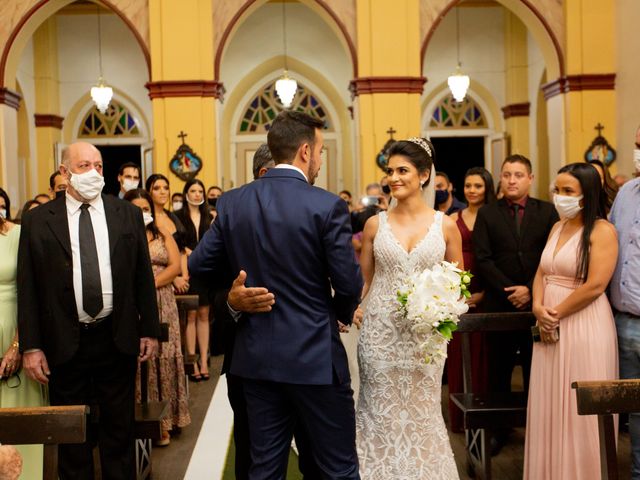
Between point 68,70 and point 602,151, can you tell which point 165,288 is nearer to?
point 602,151

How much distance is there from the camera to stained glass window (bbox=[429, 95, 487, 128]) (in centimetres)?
1573

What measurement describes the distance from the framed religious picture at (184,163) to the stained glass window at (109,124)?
492cm

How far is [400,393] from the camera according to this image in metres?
3.68

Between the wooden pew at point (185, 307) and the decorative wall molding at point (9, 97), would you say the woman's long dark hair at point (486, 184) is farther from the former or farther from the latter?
the decorative wall molding at point (9, 97)

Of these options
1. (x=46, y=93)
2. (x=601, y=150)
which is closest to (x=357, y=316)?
(x=601, y=150)

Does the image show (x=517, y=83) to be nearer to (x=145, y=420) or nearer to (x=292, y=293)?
(x=145, y=420)

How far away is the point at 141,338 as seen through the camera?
3795 millimetres

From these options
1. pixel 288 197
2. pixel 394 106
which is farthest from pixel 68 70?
pixel 288 197

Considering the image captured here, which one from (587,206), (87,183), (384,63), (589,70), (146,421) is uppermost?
(384,63)

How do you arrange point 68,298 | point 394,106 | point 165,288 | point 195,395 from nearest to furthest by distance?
point 68,298, point 165,288, point 195,395, point 394,106

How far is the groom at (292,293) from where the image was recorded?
2.69m

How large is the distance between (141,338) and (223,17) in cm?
888

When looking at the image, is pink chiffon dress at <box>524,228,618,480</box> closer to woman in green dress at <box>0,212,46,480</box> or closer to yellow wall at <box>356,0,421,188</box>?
woman in green dress at <box>0,212,46,480</box>

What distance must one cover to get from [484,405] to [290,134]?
215 centimetres
